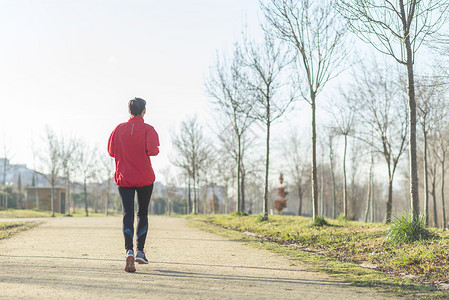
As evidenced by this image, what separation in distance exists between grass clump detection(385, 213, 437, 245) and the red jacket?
4.90m

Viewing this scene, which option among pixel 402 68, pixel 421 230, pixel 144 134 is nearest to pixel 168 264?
pixel 144 134

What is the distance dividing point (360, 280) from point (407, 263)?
163 centimetres

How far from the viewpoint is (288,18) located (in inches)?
591

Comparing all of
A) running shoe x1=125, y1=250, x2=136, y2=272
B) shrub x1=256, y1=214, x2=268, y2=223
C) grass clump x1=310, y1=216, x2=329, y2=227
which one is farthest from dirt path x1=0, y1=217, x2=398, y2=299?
shrub x1=256, y1=214, x2=268, y2=223

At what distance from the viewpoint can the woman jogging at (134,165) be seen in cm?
564

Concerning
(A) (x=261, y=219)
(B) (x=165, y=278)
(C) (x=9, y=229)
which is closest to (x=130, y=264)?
(B) (x=165, y=278)

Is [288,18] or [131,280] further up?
[288,18]

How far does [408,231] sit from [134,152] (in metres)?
5.31

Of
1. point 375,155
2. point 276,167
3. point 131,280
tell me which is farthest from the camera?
point 276,167

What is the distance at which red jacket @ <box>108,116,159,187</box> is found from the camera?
564 cm

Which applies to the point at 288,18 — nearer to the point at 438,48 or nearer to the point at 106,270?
the point at 438,48

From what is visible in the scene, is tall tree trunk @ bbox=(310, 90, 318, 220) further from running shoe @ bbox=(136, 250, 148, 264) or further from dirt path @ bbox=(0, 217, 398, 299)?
running shoe @ bbox=(136, 250, 148, 264)

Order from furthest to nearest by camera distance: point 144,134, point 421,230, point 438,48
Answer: point 438,48
point 421,230
point 144,134

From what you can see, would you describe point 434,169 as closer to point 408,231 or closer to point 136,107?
point 408,231
